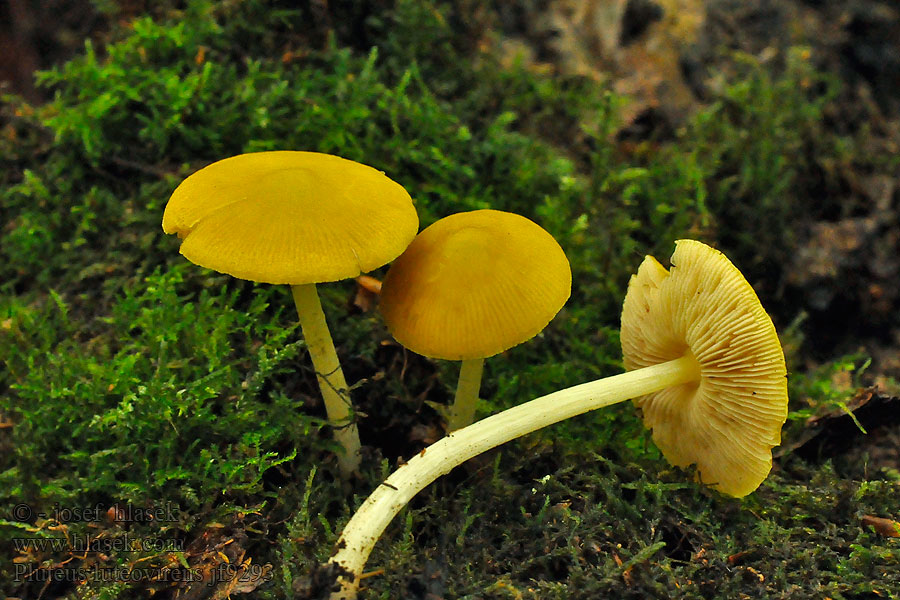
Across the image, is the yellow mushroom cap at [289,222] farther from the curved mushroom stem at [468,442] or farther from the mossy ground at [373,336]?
the mossy ground at [373,336]

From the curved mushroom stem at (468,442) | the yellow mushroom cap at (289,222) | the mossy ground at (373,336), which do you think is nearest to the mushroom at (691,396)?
the curved mushroom stem at (468,442)

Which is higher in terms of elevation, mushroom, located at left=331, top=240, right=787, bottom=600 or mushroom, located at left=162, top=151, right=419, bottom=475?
mushroom, located at left=162, top=151, right=419, bottom=475

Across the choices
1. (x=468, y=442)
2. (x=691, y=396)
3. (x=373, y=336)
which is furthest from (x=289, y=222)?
(x=691, y=396)

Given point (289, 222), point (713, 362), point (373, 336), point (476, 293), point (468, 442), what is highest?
point (289, 222)

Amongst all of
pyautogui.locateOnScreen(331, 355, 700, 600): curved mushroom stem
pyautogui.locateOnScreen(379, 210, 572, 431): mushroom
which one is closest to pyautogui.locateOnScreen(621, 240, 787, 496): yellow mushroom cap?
pyautogui.locateOnScreen(331, 355, 700, 600): curved mushroom stem

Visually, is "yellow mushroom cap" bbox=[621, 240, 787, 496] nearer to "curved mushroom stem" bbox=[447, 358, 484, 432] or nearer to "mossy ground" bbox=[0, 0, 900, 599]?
"mossy ground" bbox=[0, 0, 900, 599]

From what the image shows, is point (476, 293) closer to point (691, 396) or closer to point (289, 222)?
point (289, 222)

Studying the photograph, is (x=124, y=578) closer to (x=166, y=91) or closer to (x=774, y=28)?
(x=166, y=91)
